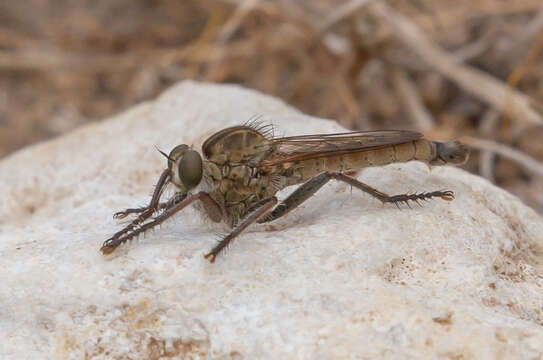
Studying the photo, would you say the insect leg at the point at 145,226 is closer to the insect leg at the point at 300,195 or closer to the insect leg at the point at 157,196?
the insect leg at the point at 157,196

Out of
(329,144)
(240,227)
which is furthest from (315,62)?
(240,227)

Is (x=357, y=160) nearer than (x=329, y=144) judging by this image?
No

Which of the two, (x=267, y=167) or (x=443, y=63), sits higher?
(x=443, y=63)

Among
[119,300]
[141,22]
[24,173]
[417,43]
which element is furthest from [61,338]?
[141,22]

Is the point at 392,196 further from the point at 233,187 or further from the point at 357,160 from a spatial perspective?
the point at 233,187

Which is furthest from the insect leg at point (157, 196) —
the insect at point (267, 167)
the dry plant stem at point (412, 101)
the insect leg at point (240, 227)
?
the dry plant stem at point (412, 101)

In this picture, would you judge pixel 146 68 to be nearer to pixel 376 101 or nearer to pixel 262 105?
pixel 376 101
